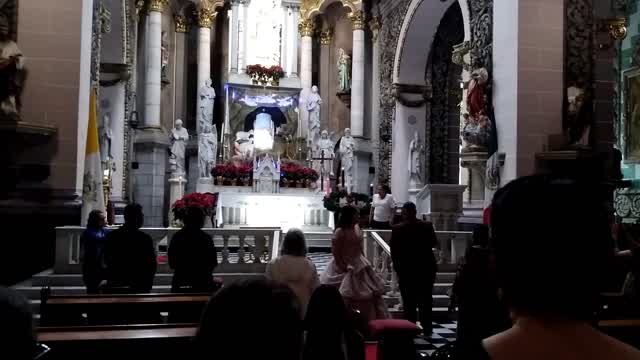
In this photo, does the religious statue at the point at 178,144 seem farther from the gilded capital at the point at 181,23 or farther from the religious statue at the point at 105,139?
the gilded capital at the point at 181,23

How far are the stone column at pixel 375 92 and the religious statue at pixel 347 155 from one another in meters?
0.82

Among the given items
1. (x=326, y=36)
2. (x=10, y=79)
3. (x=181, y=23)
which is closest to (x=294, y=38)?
(x=326, y=36)

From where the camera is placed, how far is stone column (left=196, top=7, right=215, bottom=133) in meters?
20.6

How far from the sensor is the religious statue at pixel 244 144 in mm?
20350

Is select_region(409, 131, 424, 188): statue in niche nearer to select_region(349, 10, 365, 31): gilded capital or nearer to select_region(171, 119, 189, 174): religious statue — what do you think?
select_region(349, 10, 365, 31): gilded capital

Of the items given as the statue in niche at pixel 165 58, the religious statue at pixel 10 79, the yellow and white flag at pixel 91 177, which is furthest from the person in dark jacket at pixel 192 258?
the statue in niche at pixel 165 58

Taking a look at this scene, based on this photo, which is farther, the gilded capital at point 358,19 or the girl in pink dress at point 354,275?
the gilded capital at point 358,19

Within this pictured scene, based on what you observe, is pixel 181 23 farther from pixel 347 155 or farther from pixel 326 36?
pixel 347 155

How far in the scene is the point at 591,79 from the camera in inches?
392

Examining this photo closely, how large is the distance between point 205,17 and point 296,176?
6.63 m

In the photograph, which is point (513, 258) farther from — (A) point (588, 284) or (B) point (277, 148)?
(B) point (277, 148)

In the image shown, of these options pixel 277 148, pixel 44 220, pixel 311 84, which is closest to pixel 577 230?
pixel 44 220

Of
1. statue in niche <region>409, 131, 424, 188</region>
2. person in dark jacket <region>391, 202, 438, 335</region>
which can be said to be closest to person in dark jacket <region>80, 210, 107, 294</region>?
person in dark jacket <region>391, 202, 438, 335</region>

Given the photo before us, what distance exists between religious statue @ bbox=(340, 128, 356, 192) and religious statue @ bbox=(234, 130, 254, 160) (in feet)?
9.76
